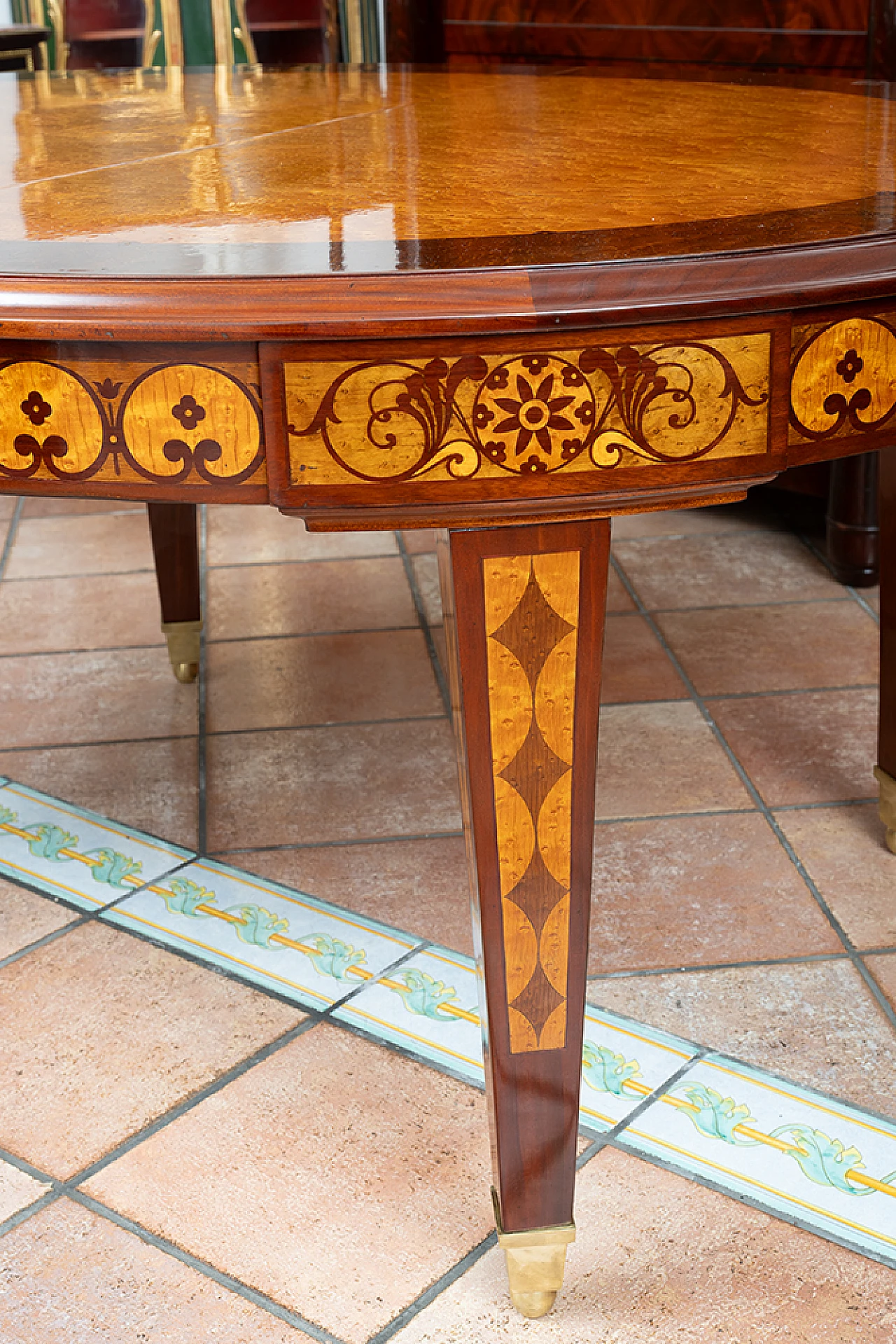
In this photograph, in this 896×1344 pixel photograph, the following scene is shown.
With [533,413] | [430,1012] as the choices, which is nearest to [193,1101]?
[430,1012]

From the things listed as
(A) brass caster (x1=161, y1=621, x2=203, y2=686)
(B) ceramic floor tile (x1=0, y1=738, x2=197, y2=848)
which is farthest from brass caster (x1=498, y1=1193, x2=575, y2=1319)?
(A) brass caster (x1=161, y1=621, x2=203, y2=686)

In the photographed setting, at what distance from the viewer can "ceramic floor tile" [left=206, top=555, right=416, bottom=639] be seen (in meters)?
2.35

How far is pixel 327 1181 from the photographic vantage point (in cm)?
119

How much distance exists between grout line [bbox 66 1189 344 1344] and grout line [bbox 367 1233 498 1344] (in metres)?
0.04

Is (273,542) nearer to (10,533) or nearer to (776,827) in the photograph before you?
(10,533)

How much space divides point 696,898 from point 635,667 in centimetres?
64

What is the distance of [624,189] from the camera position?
106 centimetres

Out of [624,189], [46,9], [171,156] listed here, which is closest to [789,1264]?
[624,189]

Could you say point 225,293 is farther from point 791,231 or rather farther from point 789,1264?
point 789,1264

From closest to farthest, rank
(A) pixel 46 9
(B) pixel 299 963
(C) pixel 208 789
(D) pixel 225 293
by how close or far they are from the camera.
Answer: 1. (D) pixel 225 293
2. (B) pixel 299 963
3. (C) pixel 208 789
4. (A) pixel 46 9

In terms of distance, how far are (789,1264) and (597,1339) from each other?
0.17 meters

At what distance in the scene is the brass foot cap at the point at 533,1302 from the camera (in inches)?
41.3

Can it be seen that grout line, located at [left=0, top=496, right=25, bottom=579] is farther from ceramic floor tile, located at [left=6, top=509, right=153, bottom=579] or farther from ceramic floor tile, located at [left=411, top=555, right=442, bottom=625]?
ceramic floor tile, located at [left=411, top=555, right=442, bottom=625]

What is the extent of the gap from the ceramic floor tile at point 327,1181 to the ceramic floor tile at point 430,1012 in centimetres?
3
